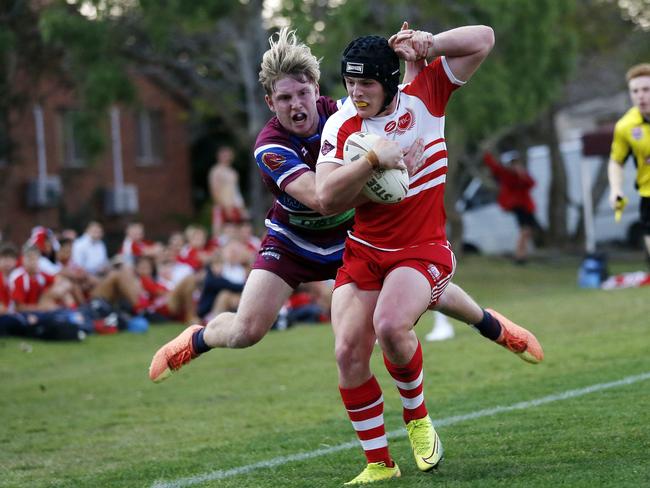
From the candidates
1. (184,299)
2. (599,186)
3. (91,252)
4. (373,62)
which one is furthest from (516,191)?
(373,62)

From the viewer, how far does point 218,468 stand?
21.9 ft

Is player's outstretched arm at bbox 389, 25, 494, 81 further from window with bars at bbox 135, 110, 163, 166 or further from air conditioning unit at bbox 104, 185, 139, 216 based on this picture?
window with bars at bbox 135, 110, 163, 166

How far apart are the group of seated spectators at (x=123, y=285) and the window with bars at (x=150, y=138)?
608 inches

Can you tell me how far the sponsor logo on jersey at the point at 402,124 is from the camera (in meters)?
5.69

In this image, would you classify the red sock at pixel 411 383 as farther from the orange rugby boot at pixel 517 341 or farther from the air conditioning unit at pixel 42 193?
the air conditioning unit at pixel 42 193

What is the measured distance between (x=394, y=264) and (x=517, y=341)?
140cm

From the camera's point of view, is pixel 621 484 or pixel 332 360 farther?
pixel 332 360

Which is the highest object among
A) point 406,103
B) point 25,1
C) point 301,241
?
point 25,1

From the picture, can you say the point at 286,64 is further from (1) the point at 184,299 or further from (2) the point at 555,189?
(2) the point at 555,189

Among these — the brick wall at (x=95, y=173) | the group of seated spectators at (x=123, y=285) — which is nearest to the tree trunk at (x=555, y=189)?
the brick wall at (x=95, y=173)

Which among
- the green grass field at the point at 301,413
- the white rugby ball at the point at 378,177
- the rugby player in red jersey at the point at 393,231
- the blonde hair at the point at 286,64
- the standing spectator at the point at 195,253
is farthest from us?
the standing spectator at the point at 195,253

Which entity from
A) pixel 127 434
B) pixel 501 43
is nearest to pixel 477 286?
pixel 501 43

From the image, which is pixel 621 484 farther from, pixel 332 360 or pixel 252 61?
pixel 252 61

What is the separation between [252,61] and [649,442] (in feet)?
55.4
